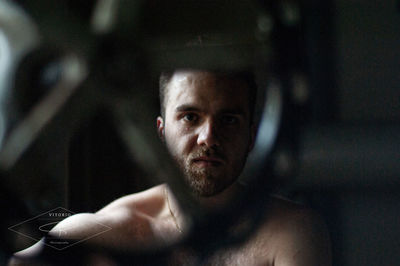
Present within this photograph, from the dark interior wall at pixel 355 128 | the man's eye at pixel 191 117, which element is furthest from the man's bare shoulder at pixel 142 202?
the dark interior wall at pixel 355 128

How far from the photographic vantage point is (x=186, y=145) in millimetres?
790

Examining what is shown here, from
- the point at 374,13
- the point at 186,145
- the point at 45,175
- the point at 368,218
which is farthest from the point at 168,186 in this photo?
the point at 374,13

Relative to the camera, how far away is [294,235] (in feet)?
2.68

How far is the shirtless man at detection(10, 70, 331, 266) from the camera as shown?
30.8 inches

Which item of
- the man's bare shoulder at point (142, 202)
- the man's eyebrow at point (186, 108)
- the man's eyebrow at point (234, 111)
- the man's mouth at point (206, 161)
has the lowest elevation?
the man's bare shoulder at point (142, 202)

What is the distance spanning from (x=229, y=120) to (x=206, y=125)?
0.12ft

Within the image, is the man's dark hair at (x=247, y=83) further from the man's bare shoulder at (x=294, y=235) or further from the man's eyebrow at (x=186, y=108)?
the man's bare shoulder at (x=294, y=235)

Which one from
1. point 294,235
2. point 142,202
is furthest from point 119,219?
A: point 294,235

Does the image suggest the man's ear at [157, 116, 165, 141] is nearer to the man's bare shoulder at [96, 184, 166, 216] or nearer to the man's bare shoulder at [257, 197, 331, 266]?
the man's bare shoulder at [96, 184, 166, 216]

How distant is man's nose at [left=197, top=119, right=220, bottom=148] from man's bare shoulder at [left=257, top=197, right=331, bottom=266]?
0.13 meters

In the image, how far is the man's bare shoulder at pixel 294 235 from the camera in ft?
2.59

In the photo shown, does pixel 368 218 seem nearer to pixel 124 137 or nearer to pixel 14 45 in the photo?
pixel 124 137

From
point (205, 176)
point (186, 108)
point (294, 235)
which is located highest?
point (186, 108)

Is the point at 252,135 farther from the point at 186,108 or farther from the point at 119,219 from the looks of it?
the point at 119,219
